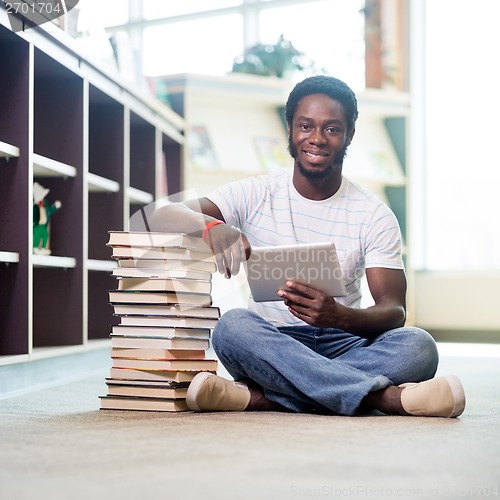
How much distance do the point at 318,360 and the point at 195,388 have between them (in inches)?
11.2

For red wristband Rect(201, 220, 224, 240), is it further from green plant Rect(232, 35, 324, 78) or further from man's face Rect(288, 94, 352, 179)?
green plant Rect(232, 35, 324, 78)

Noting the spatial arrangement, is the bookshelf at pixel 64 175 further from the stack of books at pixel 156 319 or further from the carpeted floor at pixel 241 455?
the carpeted floor at pixel 241 455

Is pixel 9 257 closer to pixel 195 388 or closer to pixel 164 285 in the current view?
pixel 164 285

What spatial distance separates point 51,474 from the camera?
1.18 metres

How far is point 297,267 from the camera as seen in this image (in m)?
1.81

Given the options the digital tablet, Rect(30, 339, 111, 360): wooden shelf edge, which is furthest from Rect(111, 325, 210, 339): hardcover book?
Rect(30, 339, 111, 360): wooden shelf edge

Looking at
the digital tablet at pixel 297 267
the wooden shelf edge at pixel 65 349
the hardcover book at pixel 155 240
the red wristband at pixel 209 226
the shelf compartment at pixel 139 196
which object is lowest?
the wooden shelf edge at pixel 65 349

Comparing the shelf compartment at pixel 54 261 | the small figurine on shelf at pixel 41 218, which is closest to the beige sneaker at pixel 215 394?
the shelf compartment at pixel 54 261

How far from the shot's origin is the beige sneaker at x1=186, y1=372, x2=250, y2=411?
1.89 metres

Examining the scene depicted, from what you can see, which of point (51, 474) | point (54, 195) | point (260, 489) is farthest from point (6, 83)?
point (260, 489)

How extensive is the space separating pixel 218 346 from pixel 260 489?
0.90 meters

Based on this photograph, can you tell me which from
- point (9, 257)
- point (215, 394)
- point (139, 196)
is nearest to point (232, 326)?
point (215, 394)

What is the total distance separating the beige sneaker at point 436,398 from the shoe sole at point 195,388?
0.45 m

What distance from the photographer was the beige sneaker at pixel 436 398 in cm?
180
